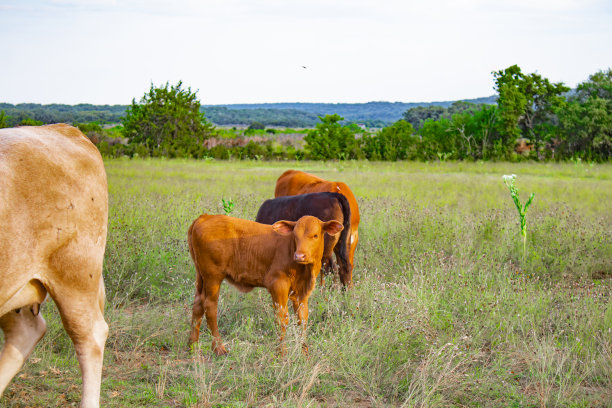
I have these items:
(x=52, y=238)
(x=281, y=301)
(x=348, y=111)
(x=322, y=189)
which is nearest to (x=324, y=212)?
(x=322, y=189)

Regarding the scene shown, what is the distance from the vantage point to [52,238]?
3219mm

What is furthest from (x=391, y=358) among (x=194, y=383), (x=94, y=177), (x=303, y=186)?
(x=303, y=186)

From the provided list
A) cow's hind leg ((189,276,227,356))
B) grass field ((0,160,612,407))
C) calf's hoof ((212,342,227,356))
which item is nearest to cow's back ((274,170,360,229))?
grass field ((0,160,612,407))

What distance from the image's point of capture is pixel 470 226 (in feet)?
30.6

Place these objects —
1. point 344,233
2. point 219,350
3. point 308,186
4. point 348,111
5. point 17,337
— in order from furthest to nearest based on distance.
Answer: point 348,111, point 308,186, point 344,233, point 219,350, point 17,337

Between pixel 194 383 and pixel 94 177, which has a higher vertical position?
pixel 94 177

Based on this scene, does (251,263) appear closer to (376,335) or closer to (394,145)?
(376,335)

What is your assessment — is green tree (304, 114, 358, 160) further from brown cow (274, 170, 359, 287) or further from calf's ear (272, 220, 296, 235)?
calf's ear (272, 220, 296, 235)

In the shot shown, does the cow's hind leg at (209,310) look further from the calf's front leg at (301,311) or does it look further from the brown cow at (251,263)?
the calf's front leg at (301,311)

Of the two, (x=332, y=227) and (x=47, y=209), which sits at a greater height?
(x=47, y=209)

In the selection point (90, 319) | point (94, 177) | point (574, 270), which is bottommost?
point (574, 270)

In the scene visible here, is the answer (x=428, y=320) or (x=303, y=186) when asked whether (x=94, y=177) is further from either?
(x=303, y=186)

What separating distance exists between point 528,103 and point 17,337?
35.6 m

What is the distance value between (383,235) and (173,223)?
316 cm
